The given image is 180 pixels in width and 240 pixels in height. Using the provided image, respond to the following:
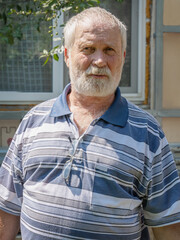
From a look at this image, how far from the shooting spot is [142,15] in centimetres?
367

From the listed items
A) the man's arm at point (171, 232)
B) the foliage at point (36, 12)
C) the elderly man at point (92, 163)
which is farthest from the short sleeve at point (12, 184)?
the foliage at point (36, 12)

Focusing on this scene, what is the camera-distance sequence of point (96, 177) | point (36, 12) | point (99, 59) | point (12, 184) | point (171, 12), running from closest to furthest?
point (96, 177) → point (99, 59) → point (12, 184) → point (36, 12) → point (171, 12)

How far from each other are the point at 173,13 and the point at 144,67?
0.60m

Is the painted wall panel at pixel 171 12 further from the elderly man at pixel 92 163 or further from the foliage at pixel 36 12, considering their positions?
the elderly man at pixel 92 163

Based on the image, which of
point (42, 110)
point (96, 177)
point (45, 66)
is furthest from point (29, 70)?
point (96, 177)

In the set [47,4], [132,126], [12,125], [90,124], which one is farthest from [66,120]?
[12,125]

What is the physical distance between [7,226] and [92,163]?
24.8 inches

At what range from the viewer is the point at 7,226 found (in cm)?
188

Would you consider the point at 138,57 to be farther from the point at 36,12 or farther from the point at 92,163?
the point at 92,163

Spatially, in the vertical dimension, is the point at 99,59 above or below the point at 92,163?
above

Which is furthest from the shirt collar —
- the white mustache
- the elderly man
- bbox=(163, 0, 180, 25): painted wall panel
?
bbox=(163, 0, 180, 25): painted wall panel

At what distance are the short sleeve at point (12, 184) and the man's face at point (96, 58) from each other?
465 mm

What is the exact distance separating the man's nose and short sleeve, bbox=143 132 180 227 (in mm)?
452

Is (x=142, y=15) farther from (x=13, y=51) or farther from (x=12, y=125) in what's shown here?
(x=12, y=125)
